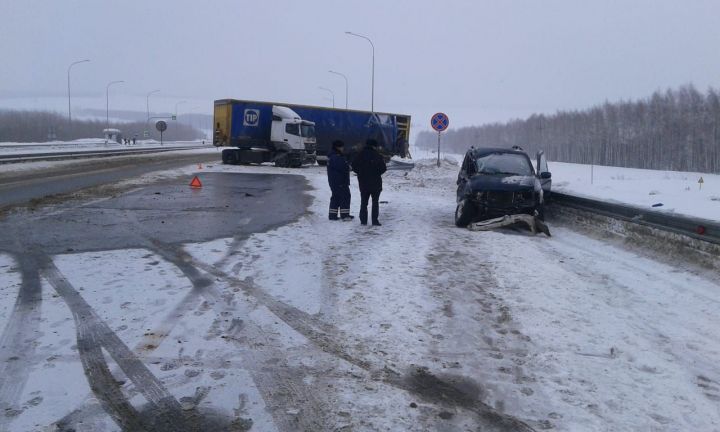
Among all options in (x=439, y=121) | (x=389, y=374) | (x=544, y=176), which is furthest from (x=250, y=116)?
(x=389, y=374)

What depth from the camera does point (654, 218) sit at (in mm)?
10070

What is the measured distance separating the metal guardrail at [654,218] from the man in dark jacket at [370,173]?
474cm

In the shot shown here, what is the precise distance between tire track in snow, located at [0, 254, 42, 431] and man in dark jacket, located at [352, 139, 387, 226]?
6698 mm

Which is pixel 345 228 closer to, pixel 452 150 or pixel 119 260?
pixel 119 260

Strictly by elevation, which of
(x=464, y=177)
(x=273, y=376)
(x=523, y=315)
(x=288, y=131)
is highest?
(x=288, y=131)

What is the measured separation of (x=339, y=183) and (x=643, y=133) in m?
102

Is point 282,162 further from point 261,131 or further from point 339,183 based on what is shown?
point 339,183

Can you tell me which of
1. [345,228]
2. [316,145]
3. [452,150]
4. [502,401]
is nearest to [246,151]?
[316,145]

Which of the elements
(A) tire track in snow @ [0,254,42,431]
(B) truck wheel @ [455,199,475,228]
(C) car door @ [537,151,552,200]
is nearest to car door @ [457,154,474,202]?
(B) truck wheel @ [455,199,475,228]

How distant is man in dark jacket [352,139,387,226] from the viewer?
39.5ft

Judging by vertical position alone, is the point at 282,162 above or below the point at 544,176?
above

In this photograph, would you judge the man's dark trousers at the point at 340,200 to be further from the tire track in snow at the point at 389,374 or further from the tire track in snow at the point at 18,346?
the tire track in snow at the point at 18,346

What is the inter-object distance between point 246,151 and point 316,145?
4.64 meters

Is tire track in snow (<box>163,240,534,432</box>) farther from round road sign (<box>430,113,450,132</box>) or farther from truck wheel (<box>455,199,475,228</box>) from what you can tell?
round road sign (<box>430,113,450,132</box>)
